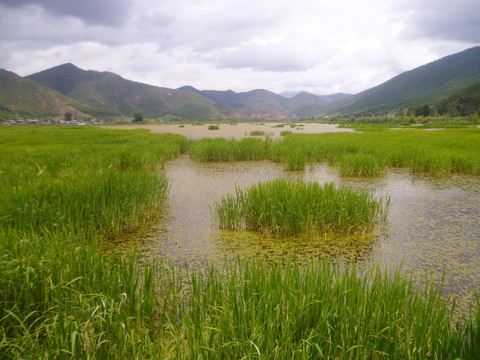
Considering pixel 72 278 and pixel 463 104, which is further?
pixel 463 104

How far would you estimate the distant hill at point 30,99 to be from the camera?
89312 mm

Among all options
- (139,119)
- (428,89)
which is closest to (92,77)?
(139,119)

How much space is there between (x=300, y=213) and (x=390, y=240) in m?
1.23

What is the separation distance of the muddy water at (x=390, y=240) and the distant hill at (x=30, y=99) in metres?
100

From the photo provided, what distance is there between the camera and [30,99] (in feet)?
317

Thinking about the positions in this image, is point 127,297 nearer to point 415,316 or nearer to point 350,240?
point 415,316

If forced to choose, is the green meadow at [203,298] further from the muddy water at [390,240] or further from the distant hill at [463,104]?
the distant hill at [463,104]

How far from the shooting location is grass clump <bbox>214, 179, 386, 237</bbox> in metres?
4.05

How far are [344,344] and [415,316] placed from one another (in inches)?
19.2

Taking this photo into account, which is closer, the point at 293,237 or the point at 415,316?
the point at 415,316

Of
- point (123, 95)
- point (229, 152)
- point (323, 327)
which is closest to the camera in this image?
point (323, 327)

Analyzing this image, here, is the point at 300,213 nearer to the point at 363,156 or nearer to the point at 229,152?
the point at 363,156

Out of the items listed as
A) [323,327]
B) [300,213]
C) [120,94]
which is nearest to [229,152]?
[300,213]

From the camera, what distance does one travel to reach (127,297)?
6.83 ft
